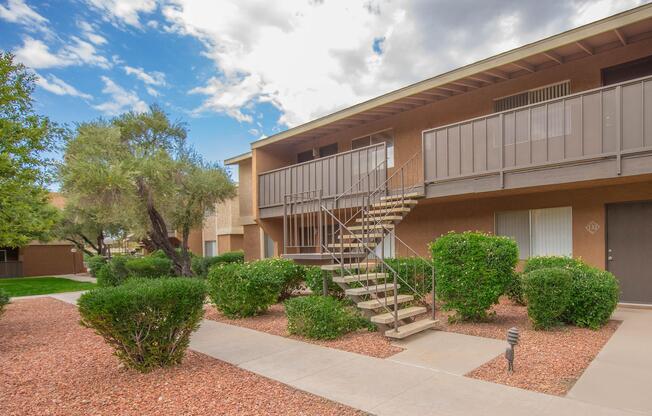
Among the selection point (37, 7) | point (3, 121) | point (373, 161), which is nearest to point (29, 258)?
point (37, 7)

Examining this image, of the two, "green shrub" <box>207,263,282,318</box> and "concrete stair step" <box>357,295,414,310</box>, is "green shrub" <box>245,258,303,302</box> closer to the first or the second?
"green shrub" <box>207,263,282,318</box>

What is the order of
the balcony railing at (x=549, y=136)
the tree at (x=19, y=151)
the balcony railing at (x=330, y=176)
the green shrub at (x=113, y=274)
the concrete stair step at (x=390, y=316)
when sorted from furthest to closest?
the green shrub at (x=113, y=274) < the balcony railing at (x=330, y=176) < the tree at (x=19, y=151) < the balcony railing at (x=549, y=136) < the concrete stair step at (x=390, y=316)

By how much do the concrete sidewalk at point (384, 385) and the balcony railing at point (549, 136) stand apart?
5362mm

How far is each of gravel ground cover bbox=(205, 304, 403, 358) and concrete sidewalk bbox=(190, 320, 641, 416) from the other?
26 centimetres

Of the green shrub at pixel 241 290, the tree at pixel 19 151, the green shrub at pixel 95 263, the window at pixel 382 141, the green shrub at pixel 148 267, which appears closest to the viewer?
the tree at pixel 19 151

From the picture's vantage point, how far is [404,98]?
11656 mm

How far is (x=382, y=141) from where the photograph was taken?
1355cm

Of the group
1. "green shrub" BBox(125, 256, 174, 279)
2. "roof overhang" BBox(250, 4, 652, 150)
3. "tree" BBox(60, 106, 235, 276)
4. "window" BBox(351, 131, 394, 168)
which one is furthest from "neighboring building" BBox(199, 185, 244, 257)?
"roof overhang" BBox(250, 4, 652, 150)

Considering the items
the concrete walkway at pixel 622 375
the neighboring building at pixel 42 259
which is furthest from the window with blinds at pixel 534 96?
the neighboring building at pixel 42 259

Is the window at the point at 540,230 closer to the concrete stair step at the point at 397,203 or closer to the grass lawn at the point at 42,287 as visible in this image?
the concrete stair step at the point at 397,203

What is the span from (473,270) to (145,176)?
11365 mm

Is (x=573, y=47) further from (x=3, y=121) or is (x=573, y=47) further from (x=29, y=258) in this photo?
(x=29, y=258)

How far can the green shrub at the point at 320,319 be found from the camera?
6.81 m

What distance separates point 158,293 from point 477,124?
308 inches
